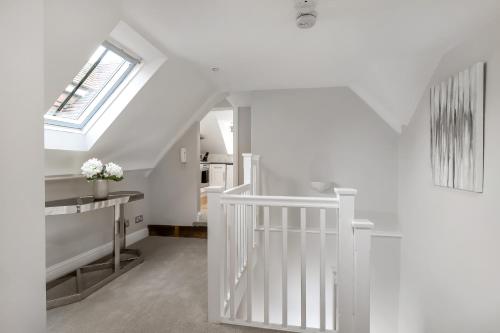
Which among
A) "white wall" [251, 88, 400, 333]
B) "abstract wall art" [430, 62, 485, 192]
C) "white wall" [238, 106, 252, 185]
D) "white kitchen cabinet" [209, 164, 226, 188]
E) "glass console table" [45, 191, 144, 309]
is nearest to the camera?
"abstract wall art" [430, 62, 485, 192]

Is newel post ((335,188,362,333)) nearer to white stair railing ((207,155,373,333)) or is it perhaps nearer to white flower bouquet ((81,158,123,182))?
white stair railing ((207,155,373,333))

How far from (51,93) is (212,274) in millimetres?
1740

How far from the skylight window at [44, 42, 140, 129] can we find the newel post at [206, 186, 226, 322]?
60.5 inches

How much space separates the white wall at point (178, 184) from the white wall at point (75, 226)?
556mm

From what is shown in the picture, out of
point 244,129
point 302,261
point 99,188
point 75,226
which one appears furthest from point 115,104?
point 244,129

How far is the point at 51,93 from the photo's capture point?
1.98m

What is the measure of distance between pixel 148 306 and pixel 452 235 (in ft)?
7.89

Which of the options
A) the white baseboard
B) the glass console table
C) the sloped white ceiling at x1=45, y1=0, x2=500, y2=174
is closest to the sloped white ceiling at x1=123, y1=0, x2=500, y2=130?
the sloped white ceiling at x1=45, y1=0, x2=500, y2=174

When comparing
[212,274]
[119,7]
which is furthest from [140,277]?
[119,7]

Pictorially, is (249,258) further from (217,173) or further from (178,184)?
(217,173)

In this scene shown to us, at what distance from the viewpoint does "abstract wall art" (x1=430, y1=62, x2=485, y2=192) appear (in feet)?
5.53

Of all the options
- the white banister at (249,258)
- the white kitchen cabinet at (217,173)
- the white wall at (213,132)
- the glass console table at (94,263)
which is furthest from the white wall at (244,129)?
the glass console table at (94,263)

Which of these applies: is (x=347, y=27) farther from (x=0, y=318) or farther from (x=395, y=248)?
(x=395, y=248)

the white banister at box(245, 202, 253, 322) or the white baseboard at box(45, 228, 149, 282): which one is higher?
the white banister at box(245, 202, 253, 322)
